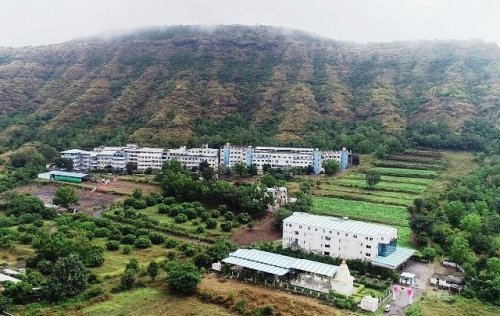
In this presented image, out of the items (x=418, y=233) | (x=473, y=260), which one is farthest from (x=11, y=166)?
(x=473, y=260)

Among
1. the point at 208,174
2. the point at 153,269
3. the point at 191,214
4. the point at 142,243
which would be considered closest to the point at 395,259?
the point at 153,269

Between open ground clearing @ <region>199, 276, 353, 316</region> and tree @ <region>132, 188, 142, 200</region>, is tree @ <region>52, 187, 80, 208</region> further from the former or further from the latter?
open ground clearing @ <region>199, 276, 353, 316</region>

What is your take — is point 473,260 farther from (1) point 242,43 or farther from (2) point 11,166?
(1) point 242,43

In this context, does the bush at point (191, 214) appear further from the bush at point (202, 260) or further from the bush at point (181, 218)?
the bush at point (202, 260)

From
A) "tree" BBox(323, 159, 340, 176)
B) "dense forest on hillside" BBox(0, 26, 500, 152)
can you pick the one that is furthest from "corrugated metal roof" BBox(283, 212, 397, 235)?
"dense forest on hillside" BBox(0, 26, 500, 152)

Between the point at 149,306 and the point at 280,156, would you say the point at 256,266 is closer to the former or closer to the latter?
the point at 149,306

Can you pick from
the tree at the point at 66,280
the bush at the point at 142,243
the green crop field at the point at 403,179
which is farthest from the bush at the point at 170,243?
the green crop field at the point at 403,179
